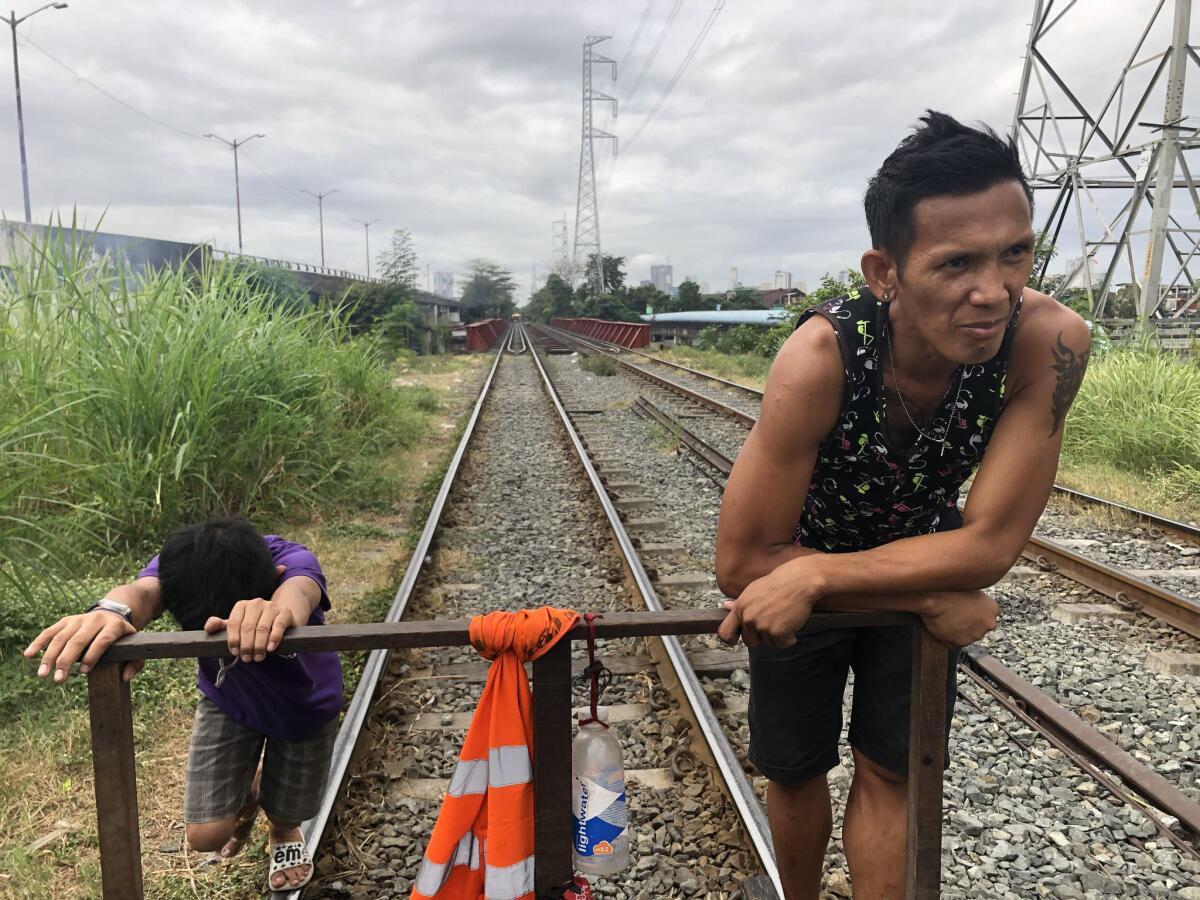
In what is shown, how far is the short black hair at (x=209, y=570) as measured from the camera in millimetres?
2014

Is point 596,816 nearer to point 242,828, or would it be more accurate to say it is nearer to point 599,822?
point 599,822

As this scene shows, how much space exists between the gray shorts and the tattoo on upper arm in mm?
2077

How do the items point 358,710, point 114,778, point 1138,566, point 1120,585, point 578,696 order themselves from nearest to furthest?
point 114,778, point 358,710, point 578,696, point 1120,585, point 1138,566

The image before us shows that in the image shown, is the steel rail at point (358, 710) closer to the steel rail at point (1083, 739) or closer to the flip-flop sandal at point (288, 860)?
the flip-flop sandal at point (288, 860)

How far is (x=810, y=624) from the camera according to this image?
1506 millimetres

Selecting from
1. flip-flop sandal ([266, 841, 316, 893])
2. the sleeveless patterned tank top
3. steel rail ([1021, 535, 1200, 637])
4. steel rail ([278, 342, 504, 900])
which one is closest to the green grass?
steel rail ([278, 342, 504, 900])

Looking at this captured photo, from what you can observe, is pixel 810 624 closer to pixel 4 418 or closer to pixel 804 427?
pixel 804 427

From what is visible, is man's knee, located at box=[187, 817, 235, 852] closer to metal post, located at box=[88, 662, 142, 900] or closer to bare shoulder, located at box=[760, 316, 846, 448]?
metal post, located at box=[88, 662, 142, 900]

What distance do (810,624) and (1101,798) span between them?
2.10 m

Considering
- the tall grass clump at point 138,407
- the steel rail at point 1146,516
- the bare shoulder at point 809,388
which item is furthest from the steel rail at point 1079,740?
the tall grass clump at point 138,407

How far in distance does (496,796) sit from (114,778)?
649 millimetres

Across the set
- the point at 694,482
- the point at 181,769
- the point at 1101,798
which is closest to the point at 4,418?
the point at 181,769

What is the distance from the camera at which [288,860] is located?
238 centimetres

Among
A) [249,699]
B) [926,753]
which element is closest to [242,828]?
[249,699]
